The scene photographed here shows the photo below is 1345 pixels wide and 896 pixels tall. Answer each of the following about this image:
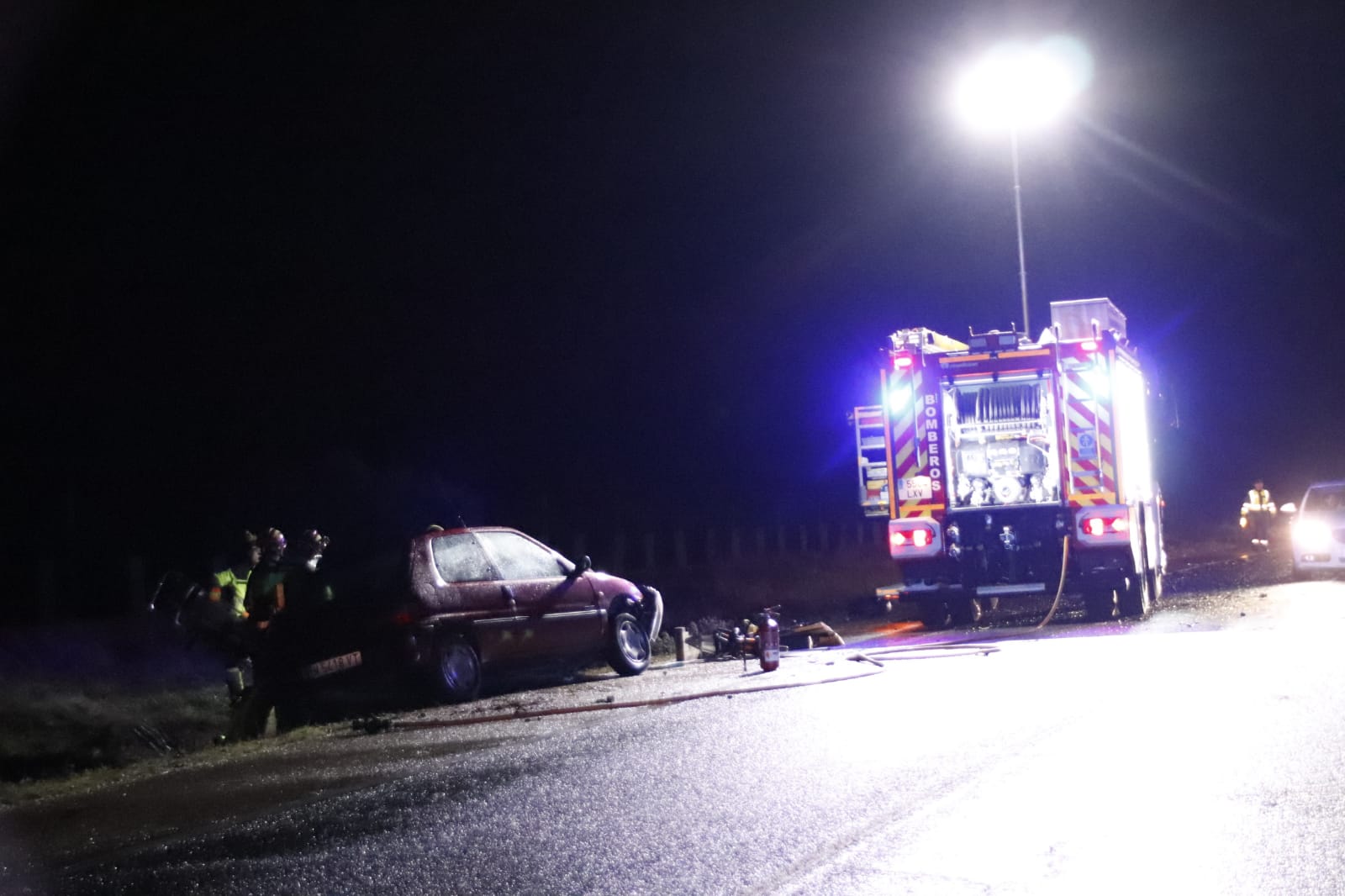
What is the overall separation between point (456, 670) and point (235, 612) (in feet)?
7.48

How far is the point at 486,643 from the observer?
12086 mm

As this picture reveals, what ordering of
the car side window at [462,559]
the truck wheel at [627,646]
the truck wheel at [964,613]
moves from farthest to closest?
the truck wheel at [964,613] → the truck wheel at [627,646] → the car side window at [462,559]

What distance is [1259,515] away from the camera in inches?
1204

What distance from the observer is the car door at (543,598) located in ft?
41.1

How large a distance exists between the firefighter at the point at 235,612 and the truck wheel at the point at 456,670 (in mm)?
1563

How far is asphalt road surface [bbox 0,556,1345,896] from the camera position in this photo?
18.6ft

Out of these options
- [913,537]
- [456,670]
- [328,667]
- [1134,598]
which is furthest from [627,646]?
[1134,598]

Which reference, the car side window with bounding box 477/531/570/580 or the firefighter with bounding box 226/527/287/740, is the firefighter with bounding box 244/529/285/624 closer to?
the firefighter with bounding box 226/527/287/740

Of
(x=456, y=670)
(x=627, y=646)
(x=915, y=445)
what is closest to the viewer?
(x=456, y=670)

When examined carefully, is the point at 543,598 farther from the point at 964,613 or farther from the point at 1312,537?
the point at 1312,537

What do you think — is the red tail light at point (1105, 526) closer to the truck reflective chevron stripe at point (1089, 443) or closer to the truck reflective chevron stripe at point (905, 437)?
the truck reflective chevron stripe at point (1089, 443)

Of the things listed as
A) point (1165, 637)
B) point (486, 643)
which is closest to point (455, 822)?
point (486, 643)

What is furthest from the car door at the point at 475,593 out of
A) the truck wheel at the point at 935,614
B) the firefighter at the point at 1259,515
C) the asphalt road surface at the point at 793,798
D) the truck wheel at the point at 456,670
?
the firefighter at the point at 1259,515

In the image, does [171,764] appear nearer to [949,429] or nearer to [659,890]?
[659,890]
